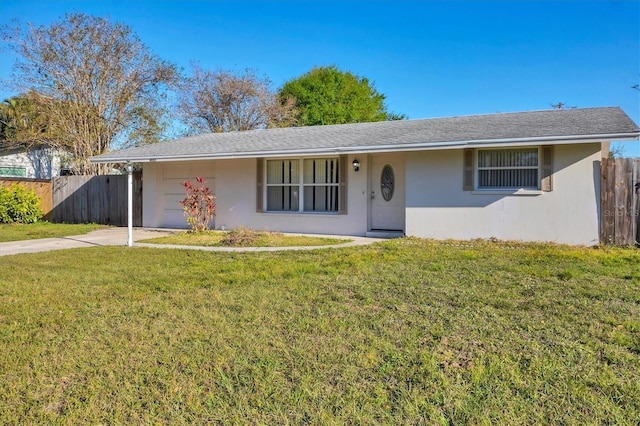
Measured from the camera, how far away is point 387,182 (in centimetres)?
1121

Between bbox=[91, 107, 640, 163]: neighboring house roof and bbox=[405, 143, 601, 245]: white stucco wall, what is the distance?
0.61m

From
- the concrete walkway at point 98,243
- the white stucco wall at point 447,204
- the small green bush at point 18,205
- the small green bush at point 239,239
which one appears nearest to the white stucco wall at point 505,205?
the white stucco wall at point 447,204

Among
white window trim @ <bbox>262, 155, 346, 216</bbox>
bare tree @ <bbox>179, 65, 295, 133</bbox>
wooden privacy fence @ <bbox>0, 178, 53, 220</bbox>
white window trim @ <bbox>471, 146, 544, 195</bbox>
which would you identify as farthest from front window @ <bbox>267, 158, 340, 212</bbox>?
bare tree @ <bbox>179, 65, 295, 133</bbox>

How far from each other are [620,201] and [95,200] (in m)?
16.5

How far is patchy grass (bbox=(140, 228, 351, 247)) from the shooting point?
945 centimetres

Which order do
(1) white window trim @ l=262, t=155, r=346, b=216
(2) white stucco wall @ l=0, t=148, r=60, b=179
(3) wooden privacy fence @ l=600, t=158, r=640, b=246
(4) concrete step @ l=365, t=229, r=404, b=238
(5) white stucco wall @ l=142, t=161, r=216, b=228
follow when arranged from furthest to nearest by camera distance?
(2) white stucco wall @ l=0, t=148, r=60, b=179 → (5) white stucco wall @ l=142, t=161, r=216, b=228 → (1) white window trim @ l=262, t=155, r=346, b=216 → (4) concrete step @ l=365, t=229, r=404, b=238 → (3) wooden privacy fence @ l=600, t=158, r=640, b=246

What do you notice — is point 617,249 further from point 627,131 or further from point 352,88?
point 352,88

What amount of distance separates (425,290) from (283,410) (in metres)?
3.01

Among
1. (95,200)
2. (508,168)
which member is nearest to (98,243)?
(95,200)

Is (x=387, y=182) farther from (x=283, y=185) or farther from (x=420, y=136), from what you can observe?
(x=283, y=185)

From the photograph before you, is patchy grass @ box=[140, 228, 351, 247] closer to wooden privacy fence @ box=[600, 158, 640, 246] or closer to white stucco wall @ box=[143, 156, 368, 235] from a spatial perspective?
white stucco wall @ box=[143, 156, 368, 235]

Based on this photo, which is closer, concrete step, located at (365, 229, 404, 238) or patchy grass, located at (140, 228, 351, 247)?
patchy grass, located at (140, 228, 351, 247)

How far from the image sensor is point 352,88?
105ft

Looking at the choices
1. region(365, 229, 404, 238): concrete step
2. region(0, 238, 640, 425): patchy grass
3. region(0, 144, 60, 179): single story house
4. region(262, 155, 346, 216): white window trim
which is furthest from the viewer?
region(0, 144, 60, 179): single story house
